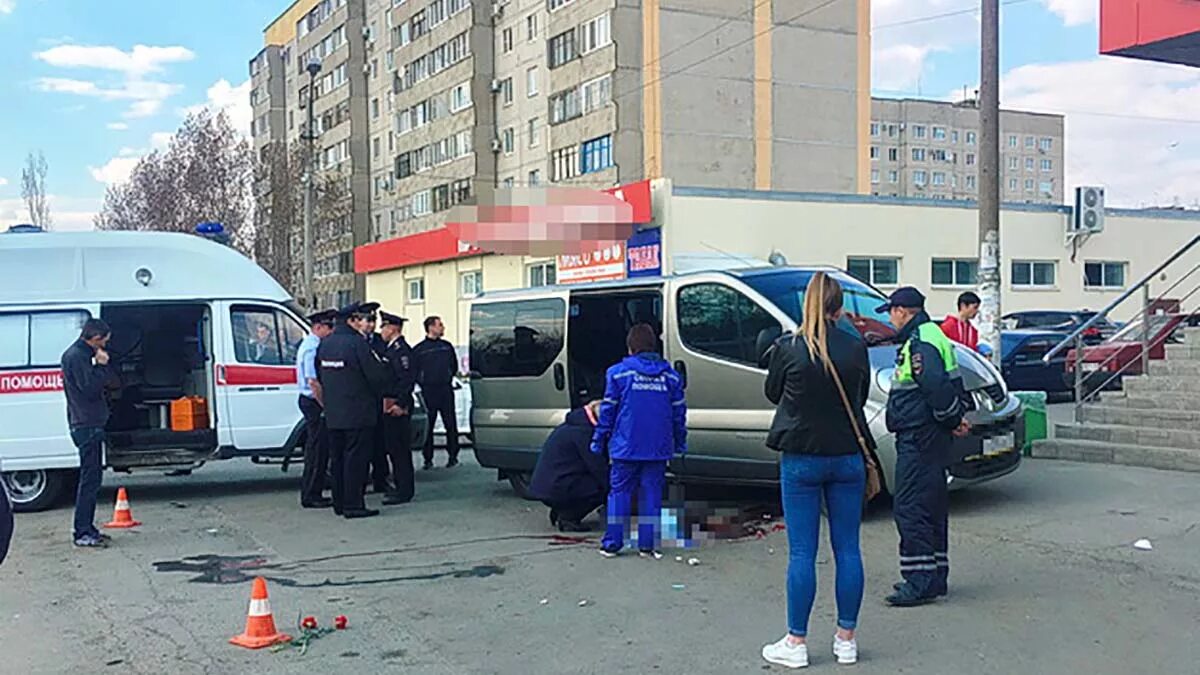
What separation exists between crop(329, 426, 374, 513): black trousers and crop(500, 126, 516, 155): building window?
47.3 meters

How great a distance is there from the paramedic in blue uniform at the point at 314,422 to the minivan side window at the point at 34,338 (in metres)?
2.39

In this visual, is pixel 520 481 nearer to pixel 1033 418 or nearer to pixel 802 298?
pixel 802 298

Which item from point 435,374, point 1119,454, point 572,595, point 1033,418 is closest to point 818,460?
point 572,595

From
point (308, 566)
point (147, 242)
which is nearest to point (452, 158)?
point (147, 242)

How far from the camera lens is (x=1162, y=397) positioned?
11891 millimetres

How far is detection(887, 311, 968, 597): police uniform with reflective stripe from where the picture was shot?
6.35 m

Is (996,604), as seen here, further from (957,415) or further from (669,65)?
(669,65)

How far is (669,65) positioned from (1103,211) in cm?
2027

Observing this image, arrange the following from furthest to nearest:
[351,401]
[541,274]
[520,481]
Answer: [541,274] < [520,481] < [351,401]

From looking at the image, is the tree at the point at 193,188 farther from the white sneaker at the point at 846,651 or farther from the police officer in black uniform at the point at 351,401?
the white sneaker at the point at 846,651

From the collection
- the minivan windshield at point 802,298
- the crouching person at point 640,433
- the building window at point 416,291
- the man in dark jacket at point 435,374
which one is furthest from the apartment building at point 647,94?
the crouching person at point 640,433

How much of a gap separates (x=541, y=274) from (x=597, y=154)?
14227mm

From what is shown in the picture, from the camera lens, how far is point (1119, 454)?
11.4 meters

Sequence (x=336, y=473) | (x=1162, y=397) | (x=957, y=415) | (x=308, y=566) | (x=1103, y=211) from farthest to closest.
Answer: (x=1103, y=211) < (x=1162, y=397) < (x=336, y=473) < (x=308, y=566) < (x=957, y=415)
